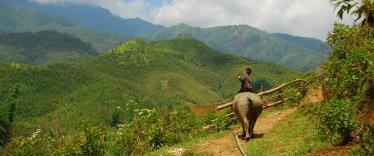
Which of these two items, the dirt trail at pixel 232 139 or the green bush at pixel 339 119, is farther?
the dirt trail at pixel 232 139

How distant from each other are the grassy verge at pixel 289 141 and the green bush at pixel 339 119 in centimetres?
103

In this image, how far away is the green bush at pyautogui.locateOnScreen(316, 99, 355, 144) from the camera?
14.1 metres

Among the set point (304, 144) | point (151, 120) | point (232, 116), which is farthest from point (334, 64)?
point (151, 120)

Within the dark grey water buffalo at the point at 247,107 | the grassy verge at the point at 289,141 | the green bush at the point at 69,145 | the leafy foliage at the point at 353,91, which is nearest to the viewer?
the leafy foliage at the point at 353,91

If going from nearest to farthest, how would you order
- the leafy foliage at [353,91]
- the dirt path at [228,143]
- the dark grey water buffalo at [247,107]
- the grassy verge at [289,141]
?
1. the leafy foliage at [353,91]
2. the grassy verge at [289,141]
3. the dirt path at [228,143]
4. the dark grey water buffalo at [247,107]

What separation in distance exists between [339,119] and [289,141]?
482cm

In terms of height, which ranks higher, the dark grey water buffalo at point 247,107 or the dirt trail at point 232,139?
the dark grey water buffalo at point 247,107

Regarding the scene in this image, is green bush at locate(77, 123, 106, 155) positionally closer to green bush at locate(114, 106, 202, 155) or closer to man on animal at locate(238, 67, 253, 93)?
green bush at locate(114, 106, 202, 155)

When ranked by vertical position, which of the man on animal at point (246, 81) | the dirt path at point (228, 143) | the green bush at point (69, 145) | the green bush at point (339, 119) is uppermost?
the man on animal at point (246, 81)

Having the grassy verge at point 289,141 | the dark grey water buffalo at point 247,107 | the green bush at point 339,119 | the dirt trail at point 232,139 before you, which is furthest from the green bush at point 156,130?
the green bush at point 339,119

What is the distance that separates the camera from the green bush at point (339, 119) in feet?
46.2

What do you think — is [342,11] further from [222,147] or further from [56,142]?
[56,142]

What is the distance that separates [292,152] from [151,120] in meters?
11.5

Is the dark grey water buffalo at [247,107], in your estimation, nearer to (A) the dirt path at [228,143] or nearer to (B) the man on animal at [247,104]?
(B) the man on animal at [247,104]
